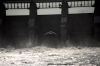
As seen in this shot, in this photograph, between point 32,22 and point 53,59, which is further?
point 32,22

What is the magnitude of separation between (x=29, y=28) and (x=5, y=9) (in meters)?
2.70

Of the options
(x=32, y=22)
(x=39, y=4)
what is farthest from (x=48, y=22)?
(x=39, y=4)

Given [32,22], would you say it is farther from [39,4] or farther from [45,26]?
[39,4]

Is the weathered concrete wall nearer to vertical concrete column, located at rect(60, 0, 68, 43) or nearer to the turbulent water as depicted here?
vertical concrete column, located at rect(60, 0, 68, 43)

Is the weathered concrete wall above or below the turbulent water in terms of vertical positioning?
above

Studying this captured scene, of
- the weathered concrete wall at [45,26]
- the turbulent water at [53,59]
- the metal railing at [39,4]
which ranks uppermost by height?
the metal railing at [39,4]


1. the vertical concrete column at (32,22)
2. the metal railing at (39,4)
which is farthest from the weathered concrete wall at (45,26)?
the metal railing at (39,4)

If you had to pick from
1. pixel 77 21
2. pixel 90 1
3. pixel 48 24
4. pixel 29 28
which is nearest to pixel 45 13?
pixel 48 24

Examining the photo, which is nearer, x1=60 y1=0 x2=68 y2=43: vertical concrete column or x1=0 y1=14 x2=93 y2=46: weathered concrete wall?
x1=60 y1=0 x2=68 y2=43: vertical concrete column

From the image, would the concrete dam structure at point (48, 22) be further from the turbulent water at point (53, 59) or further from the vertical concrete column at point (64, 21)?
the turbulent water at point (53, 59)

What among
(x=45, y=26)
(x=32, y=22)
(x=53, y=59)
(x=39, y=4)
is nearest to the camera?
(x=53, y=59)

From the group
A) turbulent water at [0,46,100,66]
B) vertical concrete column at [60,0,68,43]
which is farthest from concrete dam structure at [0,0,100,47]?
turbulent water at [0,46,100,66]

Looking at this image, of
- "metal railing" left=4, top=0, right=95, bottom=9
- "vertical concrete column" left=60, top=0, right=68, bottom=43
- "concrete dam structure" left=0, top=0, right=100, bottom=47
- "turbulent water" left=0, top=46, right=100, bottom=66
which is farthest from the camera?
"metal railing" left=4, top=0, right=95, bottom=9

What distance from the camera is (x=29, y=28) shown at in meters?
14.7
